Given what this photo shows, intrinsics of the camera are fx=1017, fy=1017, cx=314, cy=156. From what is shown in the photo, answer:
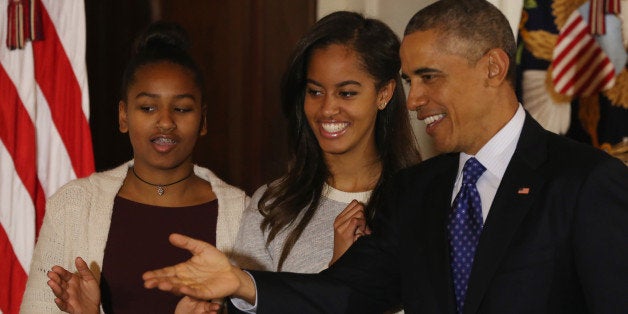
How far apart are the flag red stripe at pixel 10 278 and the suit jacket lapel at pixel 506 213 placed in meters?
1.90

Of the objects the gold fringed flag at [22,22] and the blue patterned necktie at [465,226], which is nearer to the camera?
the blue patterned necktie at [465,226]

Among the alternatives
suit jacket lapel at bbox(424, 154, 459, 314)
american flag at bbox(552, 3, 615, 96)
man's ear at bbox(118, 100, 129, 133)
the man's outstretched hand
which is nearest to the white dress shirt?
suit jacket lapel at bbox(424, 154, 459, 314)

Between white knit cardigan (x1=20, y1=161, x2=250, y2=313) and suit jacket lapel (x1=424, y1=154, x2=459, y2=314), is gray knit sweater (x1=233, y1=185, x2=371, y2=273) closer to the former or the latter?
white knit cardigan (x1=20, y1=161, x2=250, y2=313)

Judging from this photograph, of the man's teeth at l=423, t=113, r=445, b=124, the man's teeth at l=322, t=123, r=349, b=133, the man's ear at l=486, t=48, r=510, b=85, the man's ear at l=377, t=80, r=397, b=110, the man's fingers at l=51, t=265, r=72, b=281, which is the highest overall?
the man's ear at l=486, t=48, r=510, b=85

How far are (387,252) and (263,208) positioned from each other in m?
0.58

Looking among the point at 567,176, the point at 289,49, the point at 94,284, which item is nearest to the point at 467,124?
the point at 567,176

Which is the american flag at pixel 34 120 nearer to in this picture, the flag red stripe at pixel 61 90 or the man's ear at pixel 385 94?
the flag red stripe at pixel 61 90

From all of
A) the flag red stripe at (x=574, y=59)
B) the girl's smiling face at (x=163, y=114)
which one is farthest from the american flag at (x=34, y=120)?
the flag red stripe at (x=574, y=59)

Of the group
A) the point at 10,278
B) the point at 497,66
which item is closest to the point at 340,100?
the point at 497,66

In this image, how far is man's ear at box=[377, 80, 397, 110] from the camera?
290cm

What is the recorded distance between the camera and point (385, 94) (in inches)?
115

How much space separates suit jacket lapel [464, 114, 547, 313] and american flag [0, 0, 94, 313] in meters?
1.88

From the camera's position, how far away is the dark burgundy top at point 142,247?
2.83 metres

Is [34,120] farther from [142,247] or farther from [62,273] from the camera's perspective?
[62,273]
